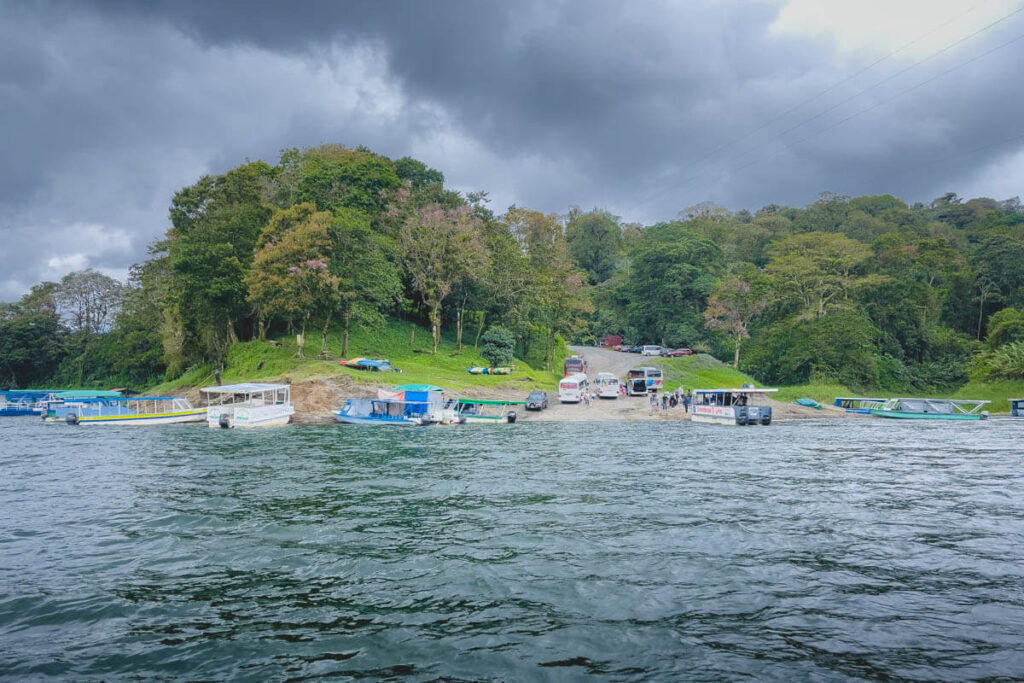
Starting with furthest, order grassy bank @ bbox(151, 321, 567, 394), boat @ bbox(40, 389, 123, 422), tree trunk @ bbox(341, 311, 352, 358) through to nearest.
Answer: tree trunk @ bbox(341, 311, 352, 358) < grassy bank @ bbox(151, 321, 567, 394) < boat @ bbox(40, 389, 123, 422)

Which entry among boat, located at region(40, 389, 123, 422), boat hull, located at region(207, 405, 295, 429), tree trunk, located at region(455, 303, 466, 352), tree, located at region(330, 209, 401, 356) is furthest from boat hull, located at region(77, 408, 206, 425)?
tree trunk, located at region(455, 303, 466, 352)

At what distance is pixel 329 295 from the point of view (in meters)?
50.4

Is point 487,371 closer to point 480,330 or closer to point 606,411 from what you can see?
point 480,330

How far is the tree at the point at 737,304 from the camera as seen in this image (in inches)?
2800

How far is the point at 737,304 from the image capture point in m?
72.6

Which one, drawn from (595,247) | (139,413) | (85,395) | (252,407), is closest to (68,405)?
(85,395)

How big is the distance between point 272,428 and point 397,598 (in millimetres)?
31931

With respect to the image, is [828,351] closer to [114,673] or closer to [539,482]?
[539,482]

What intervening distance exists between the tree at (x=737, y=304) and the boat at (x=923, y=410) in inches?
919

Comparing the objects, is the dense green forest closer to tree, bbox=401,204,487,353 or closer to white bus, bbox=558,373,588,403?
tree, bbox=401,204,487,353

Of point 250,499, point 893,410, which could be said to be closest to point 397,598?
point 250,499

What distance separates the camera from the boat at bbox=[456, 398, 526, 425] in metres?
42.2

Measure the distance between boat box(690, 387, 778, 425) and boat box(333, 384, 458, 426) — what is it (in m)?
19.0

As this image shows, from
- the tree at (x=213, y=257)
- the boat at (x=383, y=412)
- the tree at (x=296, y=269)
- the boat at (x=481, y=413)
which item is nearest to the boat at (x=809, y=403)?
the boat at (x=481, y=413)
